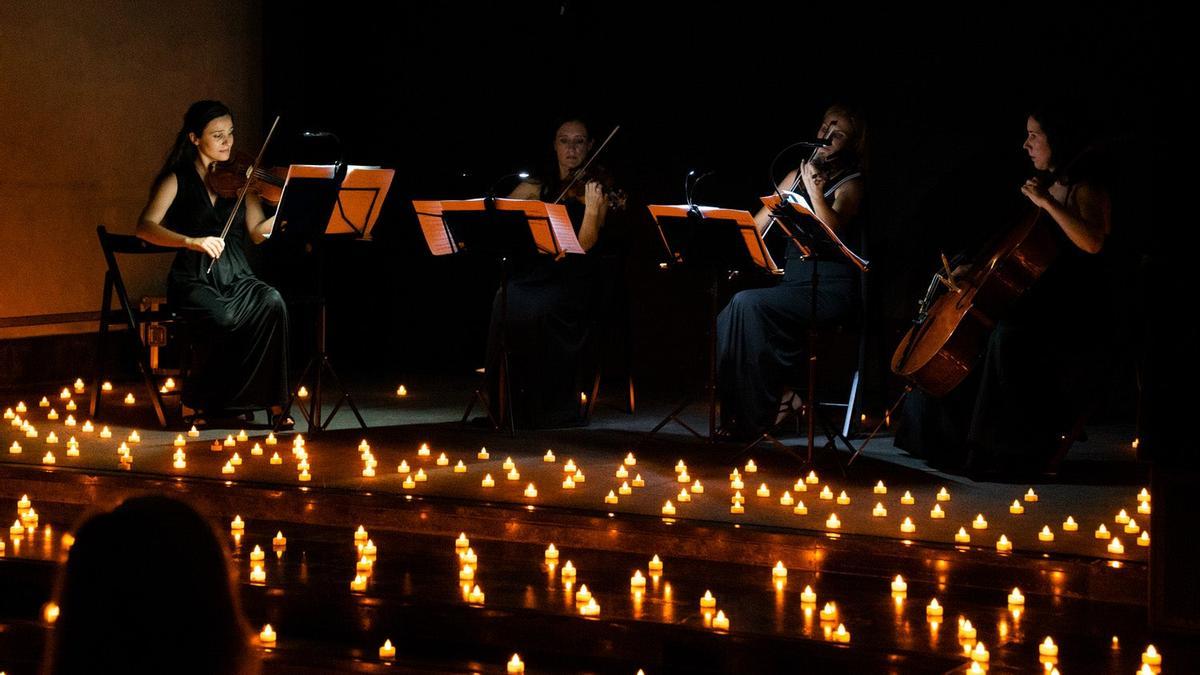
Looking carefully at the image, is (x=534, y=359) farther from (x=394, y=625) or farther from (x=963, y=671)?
(x=963, y=671)

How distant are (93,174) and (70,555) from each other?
21.0 ft

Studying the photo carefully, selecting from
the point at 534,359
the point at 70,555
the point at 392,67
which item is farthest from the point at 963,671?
the point at 392,67

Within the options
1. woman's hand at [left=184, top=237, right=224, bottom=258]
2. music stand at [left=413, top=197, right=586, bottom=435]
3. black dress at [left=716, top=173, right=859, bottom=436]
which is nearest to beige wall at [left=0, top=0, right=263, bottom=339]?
woman's hand at [left=184, top=237, right=224, bottom=258]

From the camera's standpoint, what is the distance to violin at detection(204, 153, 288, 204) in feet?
20.6

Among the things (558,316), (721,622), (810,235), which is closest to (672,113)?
(558,316)

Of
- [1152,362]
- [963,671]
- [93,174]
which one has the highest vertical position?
[93,174]

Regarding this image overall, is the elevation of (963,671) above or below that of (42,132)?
below

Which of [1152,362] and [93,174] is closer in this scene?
[1152,362]

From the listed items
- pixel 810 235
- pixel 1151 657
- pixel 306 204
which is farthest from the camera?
pixel 306 204

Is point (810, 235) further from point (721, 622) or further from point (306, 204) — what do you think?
point (306, 204)

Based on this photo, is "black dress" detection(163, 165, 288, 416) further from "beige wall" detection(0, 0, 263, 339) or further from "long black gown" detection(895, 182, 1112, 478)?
"long black gown" detection(895, 182, 1112, 478)

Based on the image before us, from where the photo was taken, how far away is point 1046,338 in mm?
5312

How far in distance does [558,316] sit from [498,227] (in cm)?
83

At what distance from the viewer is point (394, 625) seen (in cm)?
405
